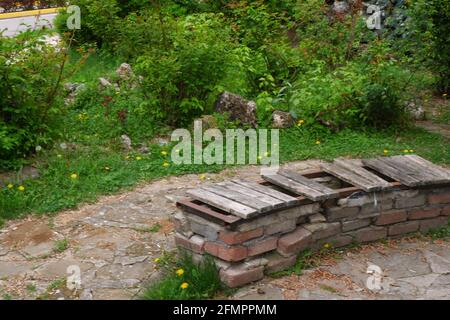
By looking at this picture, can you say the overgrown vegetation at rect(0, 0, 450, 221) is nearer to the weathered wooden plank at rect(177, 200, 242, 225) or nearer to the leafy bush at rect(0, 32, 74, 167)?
the leafy bush at rect(0, 32, 74, 167)

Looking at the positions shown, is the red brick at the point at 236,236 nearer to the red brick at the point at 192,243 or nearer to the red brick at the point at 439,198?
the red brick at the point at 192,243

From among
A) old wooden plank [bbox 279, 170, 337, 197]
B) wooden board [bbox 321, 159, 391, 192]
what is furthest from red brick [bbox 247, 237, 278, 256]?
wooden board [bbox 321, 159, 391, 192]

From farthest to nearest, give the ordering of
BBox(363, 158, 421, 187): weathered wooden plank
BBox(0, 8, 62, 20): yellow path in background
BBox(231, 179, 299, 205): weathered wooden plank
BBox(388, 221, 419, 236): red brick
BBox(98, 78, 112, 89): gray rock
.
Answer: BBox(0, 8, 62, 20): yellow path in background, BBox(98, 78, 112, 89): gray rock, BBox(388, 221, 419, 236): red brick, BBox(363, 158, 421, 187): weathered wooden plank, BBox(231, 179, 299, 205): weathered wooden plank

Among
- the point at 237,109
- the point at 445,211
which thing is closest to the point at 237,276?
the point at 445,211

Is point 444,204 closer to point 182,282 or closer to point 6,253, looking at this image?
point 182,282


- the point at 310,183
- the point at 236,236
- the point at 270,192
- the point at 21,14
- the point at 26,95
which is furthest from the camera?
the point at 21,14

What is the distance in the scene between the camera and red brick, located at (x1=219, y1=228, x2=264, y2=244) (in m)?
4.60

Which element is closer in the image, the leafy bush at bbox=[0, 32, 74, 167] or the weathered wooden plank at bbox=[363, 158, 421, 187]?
the weathered wooden plank at bbox=[363, 158, 421, 187]

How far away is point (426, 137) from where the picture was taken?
26.9 feet

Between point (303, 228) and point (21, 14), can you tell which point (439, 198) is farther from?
point (21, 14)

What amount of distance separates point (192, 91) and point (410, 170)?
3249 mm

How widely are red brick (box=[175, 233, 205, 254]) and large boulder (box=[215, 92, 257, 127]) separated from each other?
339 centimetres

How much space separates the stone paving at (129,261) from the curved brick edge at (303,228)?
0.44 feet

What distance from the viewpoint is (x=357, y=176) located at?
553cm
